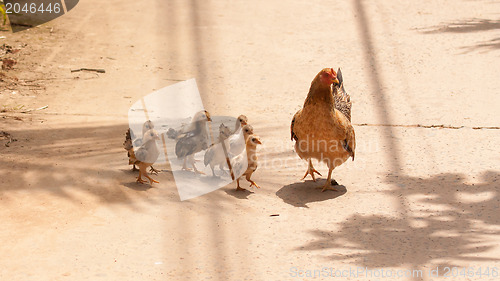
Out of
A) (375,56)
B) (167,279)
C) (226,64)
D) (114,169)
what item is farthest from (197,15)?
(167,279)

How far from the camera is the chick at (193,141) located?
23.6 ft

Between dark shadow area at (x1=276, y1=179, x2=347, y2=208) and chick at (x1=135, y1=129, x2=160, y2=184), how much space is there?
4.43ft

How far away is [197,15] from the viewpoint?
12.7 metres

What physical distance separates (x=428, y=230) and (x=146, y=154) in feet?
9.15

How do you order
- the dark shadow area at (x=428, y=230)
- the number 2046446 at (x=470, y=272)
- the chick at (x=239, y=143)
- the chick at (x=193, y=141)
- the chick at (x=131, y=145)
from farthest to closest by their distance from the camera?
the chick at (x=193, y=141) < the chick at (x=239, y=143) < the chick at (x=131, y=145) < the dark shadow area at (x=428, y=230) < the number 2046446 at (x=470, y=272)


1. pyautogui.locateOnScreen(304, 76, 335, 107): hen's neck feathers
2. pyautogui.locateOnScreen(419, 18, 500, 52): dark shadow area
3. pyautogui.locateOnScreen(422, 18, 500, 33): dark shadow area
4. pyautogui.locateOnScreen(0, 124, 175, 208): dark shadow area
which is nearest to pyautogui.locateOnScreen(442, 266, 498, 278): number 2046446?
pyautogui.locateOnScreen(304, 76, 335, 107): hen's neck feathers

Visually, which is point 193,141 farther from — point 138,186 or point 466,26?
point 466,26

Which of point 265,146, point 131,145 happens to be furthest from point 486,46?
point 131,145

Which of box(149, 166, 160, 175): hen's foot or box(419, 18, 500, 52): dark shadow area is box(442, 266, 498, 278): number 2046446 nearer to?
box(149, 166, 160, 175): hen's foot

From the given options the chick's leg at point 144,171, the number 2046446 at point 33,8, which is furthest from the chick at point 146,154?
the number 2046446 at point 33,8

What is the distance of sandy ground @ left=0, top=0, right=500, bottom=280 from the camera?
533 centimetres

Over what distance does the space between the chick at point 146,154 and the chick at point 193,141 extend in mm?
486

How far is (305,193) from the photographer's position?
22.7 ft

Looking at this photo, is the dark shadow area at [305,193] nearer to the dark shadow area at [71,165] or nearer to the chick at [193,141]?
the chick at [193,141]
